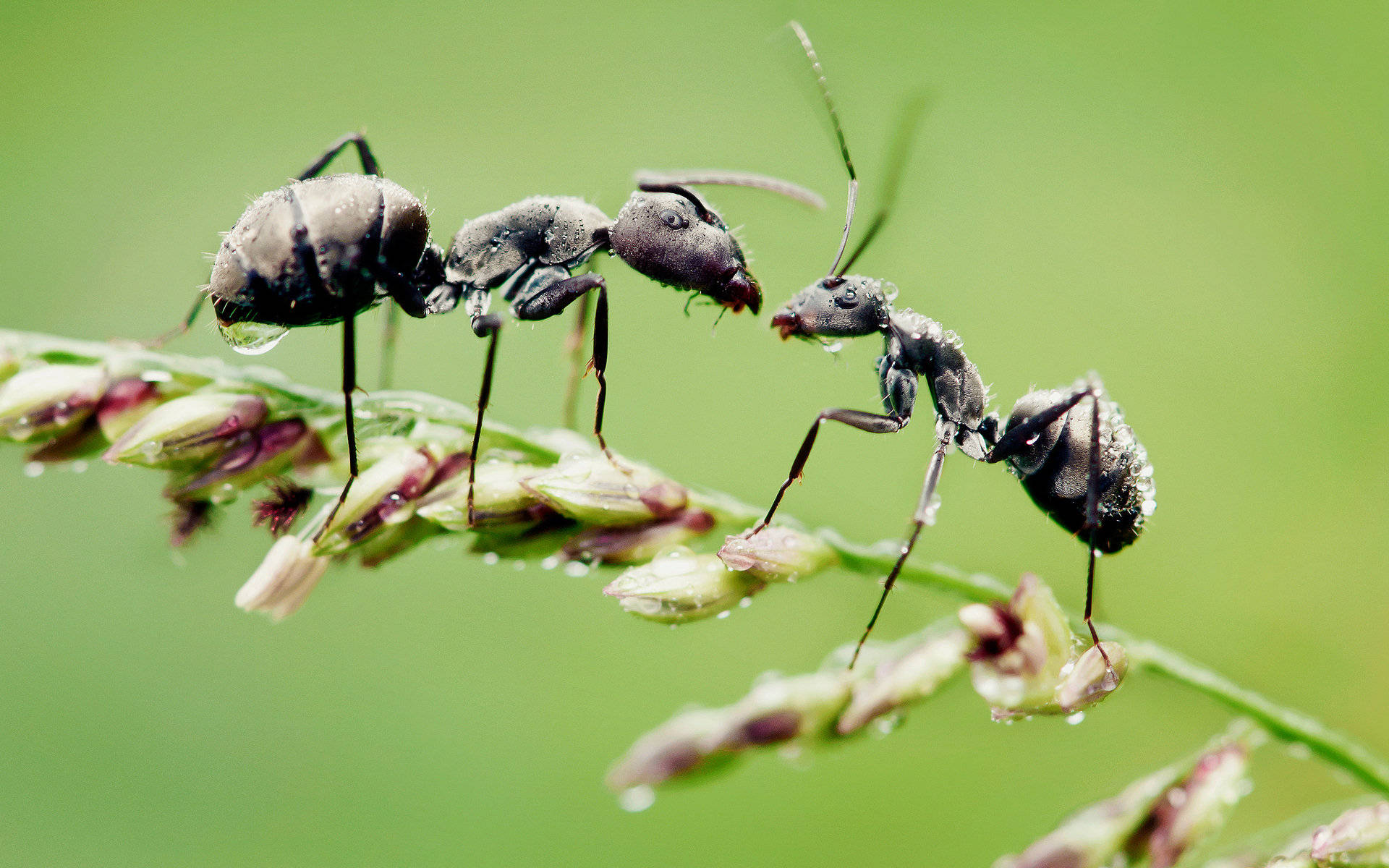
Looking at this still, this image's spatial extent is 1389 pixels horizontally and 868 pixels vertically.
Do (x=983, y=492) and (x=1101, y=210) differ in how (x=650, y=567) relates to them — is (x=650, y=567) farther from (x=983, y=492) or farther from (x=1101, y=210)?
(x=1101, y=210)

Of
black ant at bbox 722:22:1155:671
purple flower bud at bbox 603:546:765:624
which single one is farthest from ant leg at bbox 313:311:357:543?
black ant at bbox 722:22:1155:671

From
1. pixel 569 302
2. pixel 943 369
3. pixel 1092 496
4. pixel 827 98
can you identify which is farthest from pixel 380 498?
pixel 827 98

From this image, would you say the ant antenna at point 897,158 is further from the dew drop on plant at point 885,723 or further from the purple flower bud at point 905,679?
the dew drop on plant at point 885,723

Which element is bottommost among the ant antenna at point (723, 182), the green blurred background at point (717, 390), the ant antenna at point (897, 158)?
the green blurred background at point (717, 390)

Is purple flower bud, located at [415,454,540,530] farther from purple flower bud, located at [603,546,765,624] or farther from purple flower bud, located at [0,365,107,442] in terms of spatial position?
purple flower bud, located at [0,365,107,442]

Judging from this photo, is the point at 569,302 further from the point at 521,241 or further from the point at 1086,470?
the point at 1086,470

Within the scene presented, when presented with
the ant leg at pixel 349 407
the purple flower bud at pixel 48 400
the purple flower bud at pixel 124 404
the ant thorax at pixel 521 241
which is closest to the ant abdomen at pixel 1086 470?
the ant thorax at pixel 521 241

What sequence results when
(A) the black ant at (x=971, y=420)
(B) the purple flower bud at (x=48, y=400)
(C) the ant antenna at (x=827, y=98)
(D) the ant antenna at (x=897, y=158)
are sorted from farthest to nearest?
(C) the ant antenna at (x=827, y=98) → (D) the ant antenna at (x=897, y=158) → (A) the black ant at (x=971, y=420) → (B) the purple flower bud at (x=48, y=400)
